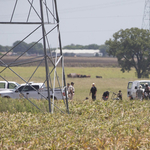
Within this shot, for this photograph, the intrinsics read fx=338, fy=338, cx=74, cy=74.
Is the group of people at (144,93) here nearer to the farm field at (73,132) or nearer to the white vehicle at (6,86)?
the farm field at (73,132)

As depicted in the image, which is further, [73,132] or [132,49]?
[132,49]

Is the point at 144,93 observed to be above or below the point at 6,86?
below

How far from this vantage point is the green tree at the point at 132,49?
6988 cm

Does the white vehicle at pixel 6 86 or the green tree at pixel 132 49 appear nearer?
the white vehicle at pixel 6 86

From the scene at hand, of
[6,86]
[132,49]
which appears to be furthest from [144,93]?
[132,49]

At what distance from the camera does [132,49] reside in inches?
2840

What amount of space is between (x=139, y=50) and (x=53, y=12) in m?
59.2

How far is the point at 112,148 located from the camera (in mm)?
8672

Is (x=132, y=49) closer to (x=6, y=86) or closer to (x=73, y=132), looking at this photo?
(x=6, y=86)

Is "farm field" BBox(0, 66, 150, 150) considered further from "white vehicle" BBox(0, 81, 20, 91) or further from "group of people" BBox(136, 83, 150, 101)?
"white vehicle" BBox(0, 81, 20, 91)

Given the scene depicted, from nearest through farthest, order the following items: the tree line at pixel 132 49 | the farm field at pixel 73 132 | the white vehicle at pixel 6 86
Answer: the farm field at pixel 73 132 → the white vehicle at pixel 6 86 → the tree line at pixel 132 49

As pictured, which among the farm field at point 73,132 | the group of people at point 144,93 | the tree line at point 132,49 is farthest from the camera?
the tree line at point 132,49

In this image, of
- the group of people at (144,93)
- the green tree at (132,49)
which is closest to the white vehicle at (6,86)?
the group of people at (144,93)

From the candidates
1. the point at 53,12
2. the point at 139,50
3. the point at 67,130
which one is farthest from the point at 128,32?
the point at 67,130
